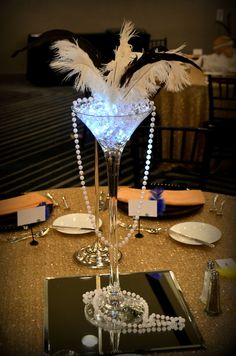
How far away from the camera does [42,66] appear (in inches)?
298

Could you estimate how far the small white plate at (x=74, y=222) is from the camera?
1.38 metres

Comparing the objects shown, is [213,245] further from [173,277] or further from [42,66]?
[42,66]

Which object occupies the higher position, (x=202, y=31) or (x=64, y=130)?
(x=202, y=31)

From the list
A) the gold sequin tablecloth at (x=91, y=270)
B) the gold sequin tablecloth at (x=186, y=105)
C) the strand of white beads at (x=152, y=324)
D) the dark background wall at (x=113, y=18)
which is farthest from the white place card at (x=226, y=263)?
the dark background wall at (x=113, y=18)

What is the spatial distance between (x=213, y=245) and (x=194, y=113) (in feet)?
8.44

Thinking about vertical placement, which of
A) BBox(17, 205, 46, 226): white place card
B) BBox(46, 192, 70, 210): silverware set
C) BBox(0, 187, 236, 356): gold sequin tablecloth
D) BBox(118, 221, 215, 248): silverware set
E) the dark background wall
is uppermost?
the dark background wall

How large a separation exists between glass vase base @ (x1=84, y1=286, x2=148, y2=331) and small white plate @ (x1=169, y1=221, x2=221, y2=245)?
0.29 metres

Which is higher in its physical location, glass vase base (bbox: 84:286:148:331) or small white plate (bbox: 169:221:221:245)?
A: small white plate (bbox: 169:221:221:245)

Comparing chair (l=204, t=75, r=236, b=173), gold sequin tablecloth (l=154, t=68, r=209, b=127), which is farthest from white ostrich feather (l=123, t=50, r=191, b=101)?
gold sequin tablecloth (l=154, t=68, r=209, b=127)

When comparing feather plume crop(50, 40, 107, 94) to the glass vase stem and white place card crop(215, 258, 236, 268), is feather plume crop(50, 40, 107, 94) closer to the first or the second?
the glass vase stem

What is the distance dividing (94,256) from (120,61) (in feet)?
1.74

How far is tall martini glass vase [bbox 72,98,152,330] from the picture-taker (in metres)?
0.95

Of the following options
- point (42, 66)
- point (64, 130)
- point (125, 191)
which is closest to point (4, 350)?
point (125, 191)

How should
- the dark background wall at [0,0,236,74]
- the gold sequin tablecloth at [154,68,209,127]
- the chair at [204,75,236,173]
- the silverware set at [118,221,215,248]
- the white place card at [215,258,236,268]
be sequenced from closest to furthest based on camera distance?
the white place card at [215,258,236,268]
the silverware set at [118,221,215,248]
the chair at [204,75,236,173]
the gold sequin tablecloth at [154,68,209,127]
the dark background wall at [0,0,236,74]
